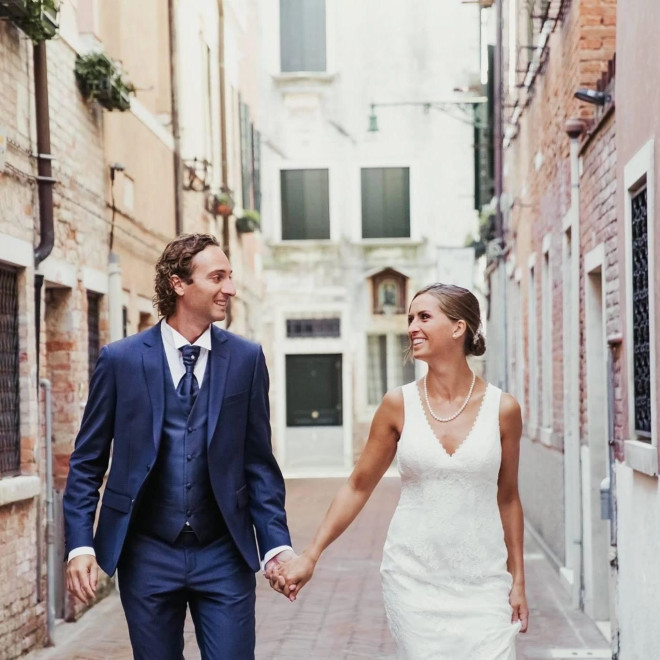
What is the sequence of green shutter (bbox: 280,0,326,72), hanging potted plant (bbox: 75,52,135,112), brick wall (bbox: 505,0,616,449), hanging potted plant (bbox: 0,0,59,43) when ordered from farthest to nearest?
green shutter (bbox: 280,0,326,72) → hanging potted plant (bbox: 75,52,135,112) → brick wall (bbox: 505,0,616,449) → hanging potted plant (bbox: 0,0,59,43)

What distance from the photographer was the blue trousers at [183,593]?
4.70 m

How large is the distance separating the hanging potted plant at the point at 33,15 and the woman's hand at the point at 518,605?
518 centimetres

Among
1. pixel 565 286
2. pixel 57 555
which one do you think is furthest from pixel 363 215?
pixel 57 555

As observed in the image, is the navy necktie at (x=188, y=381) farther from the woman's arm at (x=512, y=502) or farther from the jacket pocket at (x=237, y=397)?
the woman's arm at (x=512, y=502)

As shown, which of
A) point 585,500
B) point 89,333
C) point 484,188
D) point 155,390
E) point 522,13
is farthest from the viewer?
point 484,188

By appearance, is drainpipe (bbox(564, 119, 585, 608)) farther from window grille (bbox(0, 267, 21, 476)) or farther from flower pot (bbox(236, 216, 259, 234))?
flower pot (bbox(236, 216, 259, 234))

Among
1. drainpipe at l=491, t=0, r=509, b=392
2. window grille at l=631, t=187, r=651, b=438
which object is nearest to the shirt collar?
window grille at l=631, t=187, r=651, b=438

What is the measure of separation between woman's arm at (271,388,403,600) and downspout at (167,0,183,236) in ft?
38.2

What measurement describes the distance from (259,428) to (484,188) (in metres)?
18.1

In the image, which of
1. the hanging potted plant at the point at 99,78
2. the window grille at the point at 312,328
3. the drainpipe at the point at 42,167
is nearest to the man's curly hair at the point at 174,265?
the drainpipe at the point at 42,167

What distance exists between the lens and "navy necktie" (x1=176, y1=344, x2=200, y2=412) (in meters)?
4.76

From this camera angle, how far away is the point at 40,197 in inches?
387

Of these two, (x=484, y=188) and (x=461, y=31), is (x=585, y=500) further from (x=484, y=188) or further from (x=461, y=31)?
(x=461, y=31)

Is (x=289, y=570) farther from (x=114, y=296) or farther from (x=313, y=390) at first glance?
(x=313, y=390)
